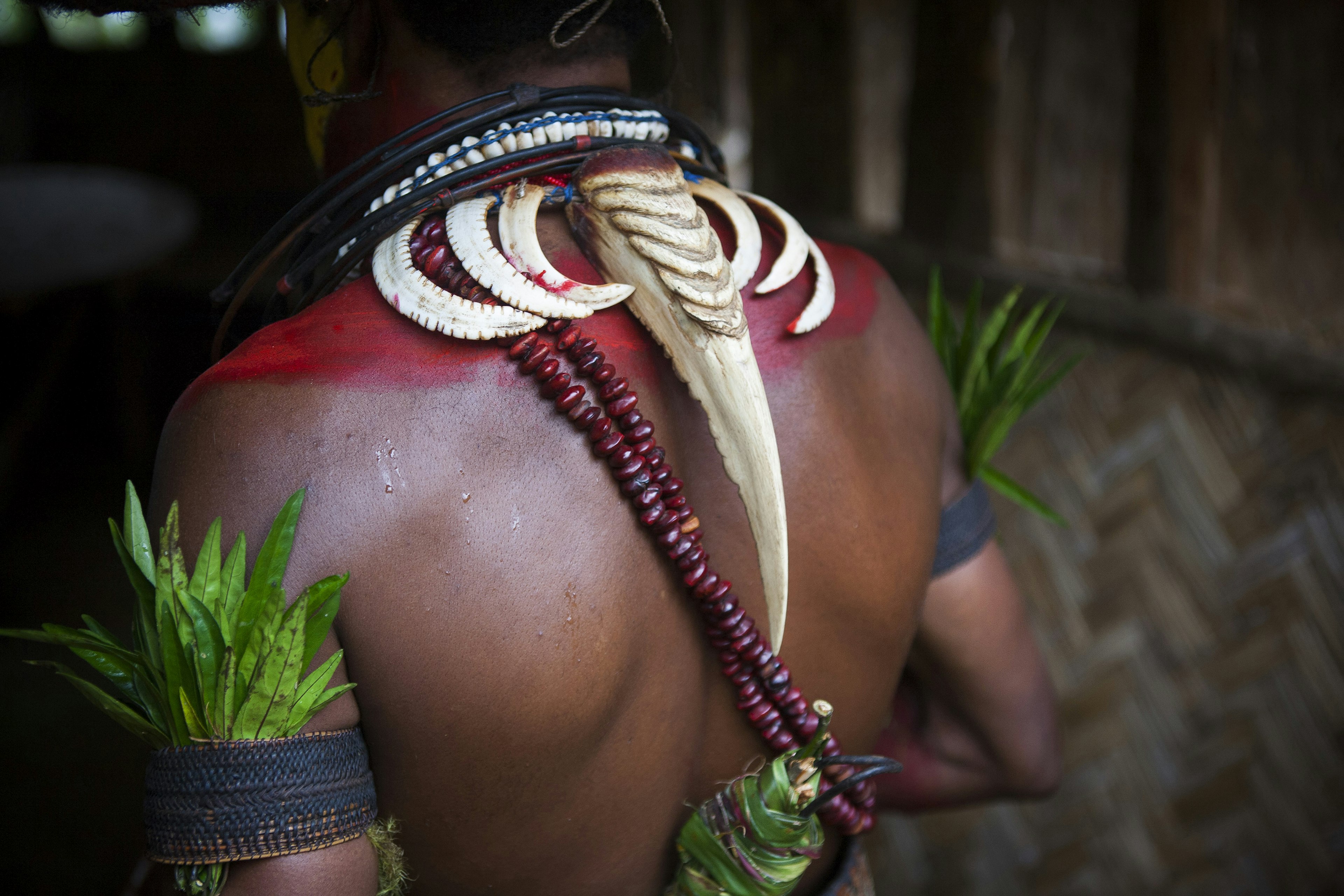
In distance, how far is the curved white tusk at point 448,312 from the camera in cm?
86

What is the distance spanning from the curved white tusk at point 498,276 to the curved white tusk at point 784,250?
208 millimetres

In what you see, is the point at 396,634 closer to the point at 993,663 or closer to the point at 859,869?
the point at 859,869

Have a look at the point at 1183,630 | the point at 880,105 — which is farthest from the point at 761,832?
the point at 880,105

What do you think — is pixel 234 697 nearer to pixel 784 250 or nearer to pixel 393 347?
pixel 393 347

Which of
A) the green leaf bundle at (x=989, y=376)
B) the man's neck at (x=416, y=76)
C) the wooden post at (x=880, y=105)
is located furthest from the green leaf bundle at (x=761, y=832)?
the wooden post at (x=880, y=105)

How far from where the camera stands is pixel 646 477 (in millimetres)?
904

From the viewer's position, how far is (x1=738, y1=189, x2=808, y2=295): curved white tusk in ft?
3.32

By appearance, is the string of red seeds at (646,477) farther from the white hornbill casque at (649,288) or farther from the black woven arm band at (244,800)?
the black woven arm band at (244,800)

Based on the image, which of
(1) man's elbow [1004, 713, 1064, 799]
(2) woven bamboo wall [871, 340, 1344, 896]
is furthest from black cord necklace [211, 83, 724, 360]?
(2) woven bamboo wall [871, 340, 1344, 896]

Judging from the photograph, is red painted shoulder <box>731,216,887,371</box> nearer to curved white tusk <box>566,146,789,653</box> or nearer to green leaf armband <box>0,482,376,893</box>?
curved white tusk <box>566,146,789,653</box>

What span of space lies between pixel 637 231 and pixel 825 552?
0.36 metres

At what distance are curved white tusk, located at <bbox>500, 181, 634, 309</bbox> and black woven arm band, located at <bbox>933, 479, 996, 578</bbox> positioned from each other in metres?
0.59

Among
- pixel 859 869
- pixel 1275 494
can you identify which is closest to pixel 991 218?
pixel 1275 494

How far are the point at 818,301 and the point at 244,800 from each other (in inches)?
26.1
